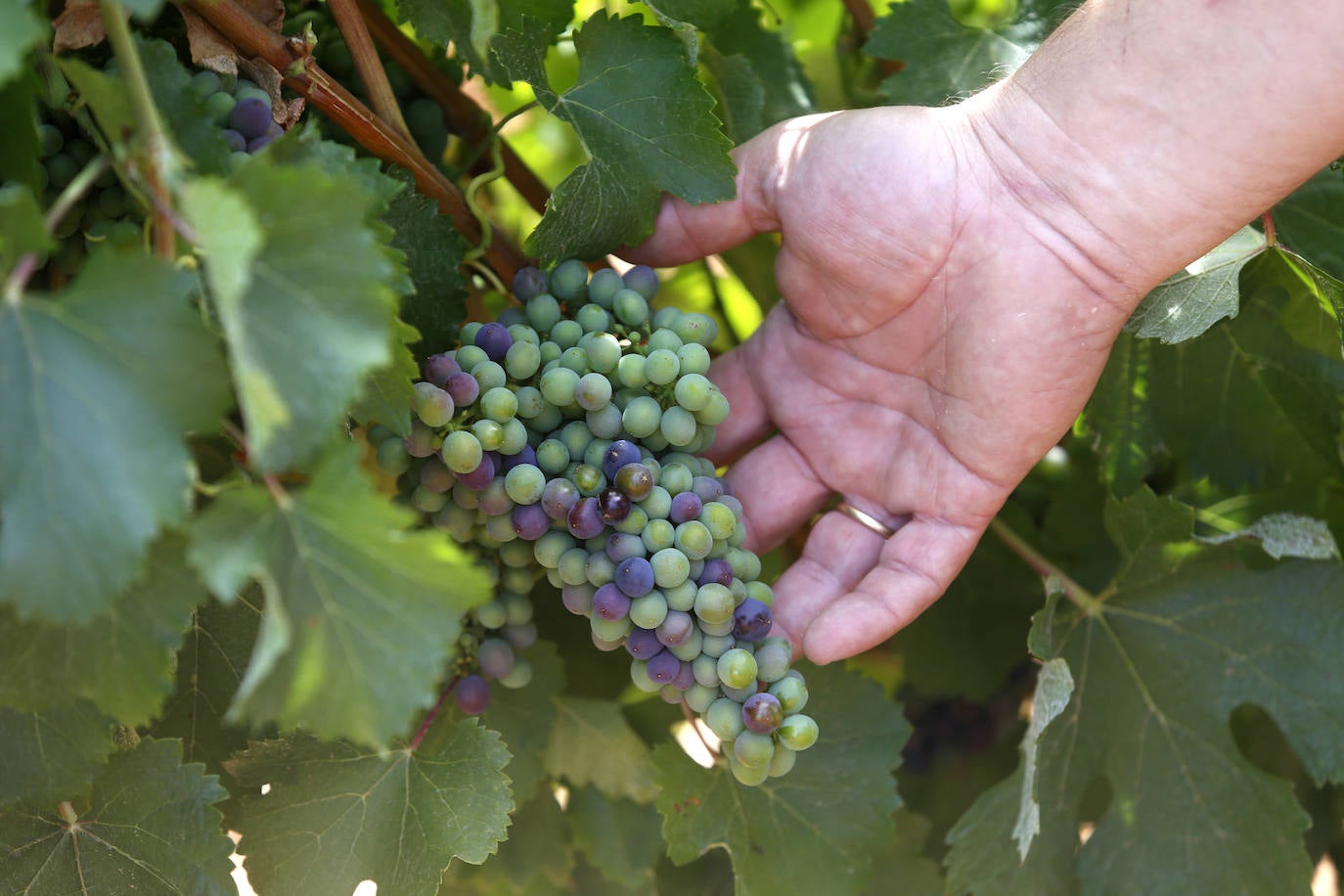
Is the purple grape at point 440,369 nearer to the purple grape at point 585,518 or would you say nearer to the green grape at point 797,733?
the purple grape at point 585,518

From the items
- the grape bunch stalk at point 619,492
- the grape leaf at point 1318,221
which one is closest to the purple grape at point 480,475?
the grape bunch stalk at point 619,492

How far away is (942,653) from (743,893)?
58 cm

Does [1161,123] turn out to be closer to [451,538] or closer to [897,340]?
[897,340]

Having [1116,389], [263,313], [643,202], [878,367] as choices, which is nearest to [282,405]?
[263,313]

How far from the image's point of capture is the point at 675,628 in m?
0.86

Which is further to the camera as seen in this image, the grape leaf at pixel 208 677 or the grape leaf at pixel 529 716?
the grape leaf at pixel 529 716

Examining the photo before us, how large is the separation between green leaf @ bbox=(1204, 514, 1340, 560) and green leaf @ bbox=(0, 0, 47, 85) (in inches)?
47.2

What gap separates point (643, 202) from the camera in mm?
1010

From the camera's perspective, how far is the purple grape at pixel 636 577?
0.84 meters

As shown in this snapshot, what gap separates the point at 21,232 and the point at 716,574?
0.56 m

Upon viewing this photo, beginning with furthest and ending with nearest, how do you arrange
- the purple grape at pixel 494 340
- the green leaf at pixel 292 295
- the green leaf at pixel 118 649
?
the purple grape at pixel 494 340
the green leaf at pixel 118 649
the green leaf at pixel 292 295

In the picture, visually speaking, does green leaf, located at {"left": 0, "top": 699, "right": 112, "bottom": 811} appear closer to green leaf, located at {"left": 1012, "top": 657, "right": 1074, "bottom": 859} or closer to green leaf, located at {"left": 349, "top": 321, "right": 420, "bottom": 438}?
green leaf, located at {"left": 349, "top": 321, "right": 420, "bottom": 438}

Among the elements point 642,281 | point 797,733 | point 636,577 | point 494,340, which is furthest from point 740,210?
point 797,733

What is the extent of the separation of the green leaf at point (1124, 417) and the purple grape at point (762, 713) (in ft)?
2.05
